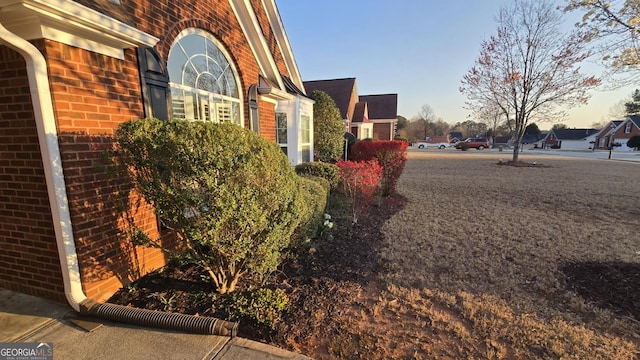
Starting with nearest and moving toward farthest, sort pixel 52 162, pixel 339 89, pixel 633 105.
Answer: pixel 52 162 → pixel 339 89 → pixel 633 105

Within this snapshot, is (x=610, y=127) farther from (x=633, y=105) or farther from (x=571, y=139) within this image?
(x=633, y=105)

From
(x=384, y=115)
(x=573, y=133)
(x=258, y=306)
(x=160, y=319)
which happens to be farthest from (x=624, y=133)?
(x=160, y=319)

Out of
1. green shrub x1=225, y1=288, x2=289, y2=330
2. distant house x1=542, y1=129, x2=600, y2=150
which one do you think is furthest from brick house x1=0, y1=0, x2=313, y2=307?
distant house x1=542, y1=129, x2=600, y2=150

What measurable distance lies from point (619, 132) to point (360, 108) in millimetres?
60006

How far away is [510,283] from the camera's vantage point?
383 cm

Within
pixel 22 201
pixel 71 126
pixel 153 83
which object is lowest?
pixel 22 201

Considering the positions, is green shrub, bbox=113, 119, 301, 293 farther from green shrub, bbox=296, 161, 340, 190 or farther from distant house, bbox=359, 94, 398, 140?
distant house, bbox=359, 94, 398, 140

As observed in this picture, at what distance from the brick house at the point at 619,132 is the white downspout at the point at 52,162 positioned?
2846 inches

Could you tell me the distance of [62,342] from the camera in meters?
2.47

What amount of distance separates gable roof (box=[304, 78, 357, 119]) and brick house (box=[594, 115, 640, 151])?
54116mm

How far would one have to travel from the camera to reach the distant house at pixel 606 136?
55.5 metres

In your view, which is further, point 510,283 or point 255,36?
point 255,36

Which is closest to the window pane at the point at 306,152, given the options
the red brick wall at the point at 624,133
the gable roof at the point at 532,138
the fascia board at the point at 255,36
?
the fascia board at the point at 255,36

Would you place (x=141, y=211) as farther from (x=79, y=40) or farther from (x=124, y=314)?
(x=79, y=40)
